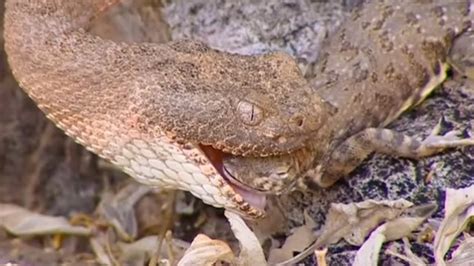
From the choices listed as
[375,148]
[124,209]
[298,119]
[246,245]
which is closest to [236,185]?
[246,245]

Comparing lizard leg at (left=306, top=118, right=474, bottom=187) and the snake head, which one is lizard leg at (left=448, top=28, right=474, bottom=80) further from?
the snake head

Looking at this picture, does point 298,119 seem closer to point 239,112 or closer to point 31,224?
point 239,112

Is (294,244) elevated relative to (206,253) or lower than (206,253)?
lower

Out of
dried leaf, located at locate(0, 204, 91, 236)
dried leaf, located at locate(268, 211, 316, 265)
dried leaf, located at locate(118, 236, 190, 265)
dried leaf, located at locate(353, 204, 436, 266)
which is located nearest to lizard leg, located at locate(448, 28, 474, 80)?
dried leaf, located at locate(353, 204, 436, 266)

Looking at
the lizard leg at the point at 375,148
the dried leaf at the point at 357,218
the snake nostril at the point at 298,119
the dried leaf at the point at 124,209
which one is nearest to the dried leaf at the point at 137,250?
the dried leaf at the point at 124,209

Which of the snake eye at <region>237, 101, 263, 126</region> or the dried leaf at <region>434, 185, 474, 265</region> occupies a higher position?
the snake eye at <region>237, 101, 263, 126</region>

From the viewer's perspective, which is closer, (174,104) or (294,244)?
(174,104)

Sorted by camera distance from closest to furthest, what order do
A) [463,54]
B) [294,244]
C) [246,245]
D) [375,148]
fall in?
[246,245]
[294,244]
[375,148]
[463,54]
